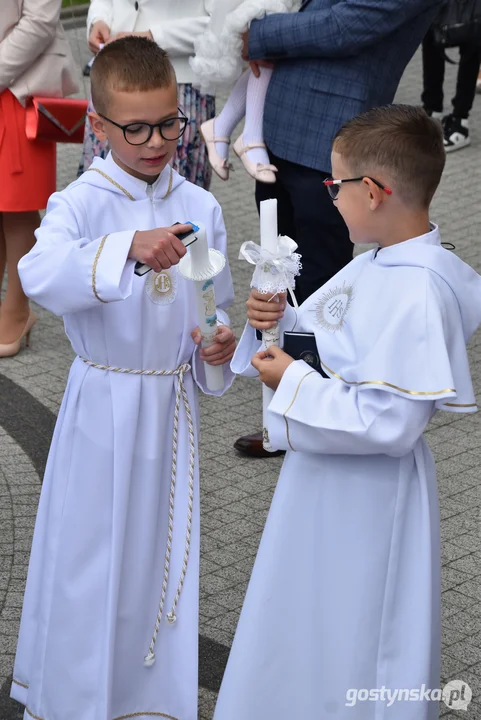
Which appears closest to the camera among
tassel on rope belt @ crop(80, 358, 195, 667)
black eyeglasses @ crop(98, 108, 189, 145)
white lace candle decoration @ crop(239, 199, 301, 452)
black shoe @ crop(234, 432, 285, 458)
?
white lace candle decoration @ crop(239, 199, 301, 452)

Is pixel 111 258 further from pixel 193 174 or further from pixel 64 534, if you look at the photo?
pixel 193 174

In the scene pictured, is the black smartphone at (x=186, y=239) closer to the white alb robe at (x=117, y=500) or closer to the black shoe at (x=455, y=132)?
the white alb robe at (x=117, y=500)

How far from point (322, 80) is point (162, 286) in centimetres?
165

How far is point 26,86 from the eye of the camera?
5.45 m

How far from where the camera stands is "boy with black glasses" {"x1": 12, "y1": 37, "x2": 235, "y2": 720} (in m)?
3.04

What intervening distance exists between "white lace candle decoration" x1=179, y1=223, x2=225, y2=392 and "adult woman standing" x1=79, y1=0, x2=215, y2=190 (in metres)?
2.14

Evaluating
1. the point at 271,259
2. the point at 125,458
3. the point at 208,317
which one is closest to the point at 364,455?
the point at 271,259

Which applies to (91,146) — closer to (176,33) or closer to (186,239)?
(176,33)

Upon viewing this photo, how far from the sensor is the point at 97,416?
3123 mm

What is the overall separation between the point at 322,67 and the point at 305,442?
87.3 inches

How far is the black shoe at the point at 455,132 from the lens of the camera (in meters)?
9.55

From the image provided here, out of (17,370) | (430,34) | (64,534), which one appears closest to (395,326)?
(64,534)

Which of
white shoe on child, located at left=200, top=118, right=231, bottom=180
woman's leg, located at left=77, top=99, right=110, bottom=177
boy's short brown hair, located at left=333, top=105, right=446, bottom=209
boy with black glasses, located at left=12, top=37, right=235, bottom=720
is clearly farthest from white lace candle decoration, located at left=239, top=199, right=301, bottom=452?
woman's leg, located at left=77, top=99, right=110, bottom=177

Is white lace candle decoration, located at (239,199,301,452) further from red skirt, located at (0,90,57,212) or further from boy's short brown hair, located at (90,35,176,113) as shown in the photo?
red skirt, located at (0,90,57,212)
